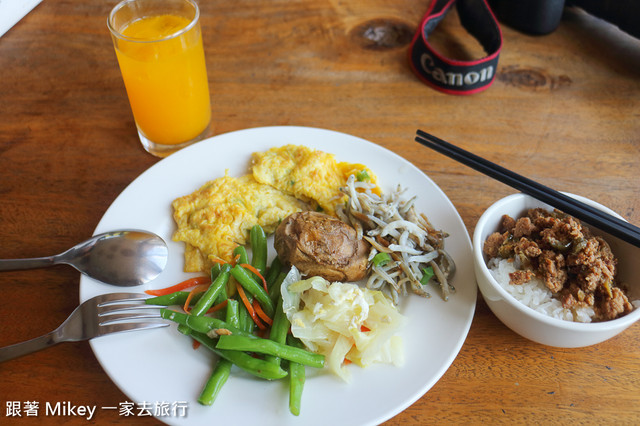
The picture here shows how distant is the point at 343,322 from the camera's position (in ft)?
6.71

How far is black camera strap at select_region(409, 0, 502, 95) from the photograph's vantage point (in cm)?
335

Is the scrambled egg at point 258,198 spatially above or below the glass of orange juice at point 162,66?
below

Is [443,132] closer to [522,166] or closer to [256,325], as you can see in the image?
[522,166]

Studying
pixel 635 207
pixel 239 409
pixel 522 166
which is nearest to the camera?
pixel 239 409

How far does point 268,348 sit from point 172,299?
51 cm

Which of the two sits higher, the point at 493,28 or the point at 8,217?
the point at 493,28

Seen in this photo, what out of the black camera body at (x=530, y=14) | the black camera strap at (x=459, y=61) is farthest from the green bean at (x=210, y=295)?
the black camera body at (x=530, y=14)

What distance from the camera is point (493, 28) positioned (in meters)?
3.58

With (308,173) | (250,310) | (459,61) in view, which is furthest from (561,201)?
(459,61)

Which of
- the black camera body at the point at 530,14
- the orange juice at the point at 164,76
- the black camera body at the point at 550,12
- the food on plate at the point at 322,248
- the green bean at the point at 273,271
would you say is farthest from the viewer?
the black camera body at the point at 530,14

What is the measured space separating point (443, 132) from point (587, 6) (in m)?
1.80

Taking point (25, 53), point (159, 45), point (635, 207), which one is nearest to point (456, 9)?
point (635, 207)

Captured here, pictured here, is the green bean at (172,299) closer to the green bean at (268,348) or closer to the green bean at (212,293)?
the green bean at (212,293)

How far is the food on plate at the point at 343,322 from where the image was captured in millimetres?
1989
